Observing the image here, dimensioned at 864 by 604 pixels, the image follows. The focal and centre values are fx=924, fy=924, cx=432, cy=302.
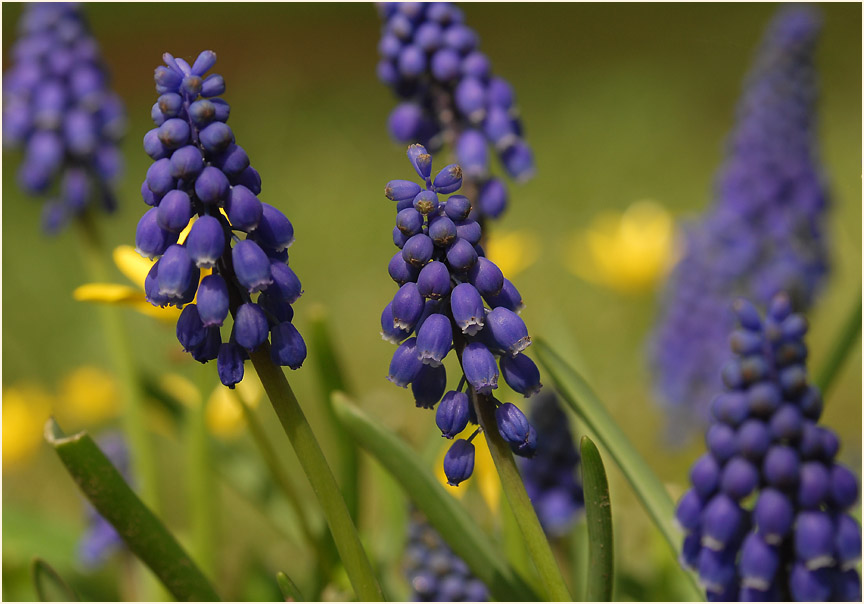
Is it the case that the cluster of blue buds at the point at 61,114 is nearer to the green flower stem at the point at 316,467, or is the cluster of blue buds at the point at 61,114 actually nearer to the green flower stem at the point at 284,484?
the green flower stem at the point at 284,484

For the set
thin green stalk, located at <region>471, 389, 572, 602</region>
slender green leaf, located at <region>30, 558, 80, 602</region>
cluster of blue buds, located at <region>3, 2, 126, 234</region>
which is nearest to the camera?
thin green stalk, located at <region>471, 389, 572, 602</region>

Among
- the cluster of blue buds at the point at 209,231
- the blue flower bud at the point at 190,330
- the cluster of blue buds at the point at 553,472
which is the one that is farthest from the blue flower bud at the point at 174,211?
the cluster of blue buds at the point at 553,472

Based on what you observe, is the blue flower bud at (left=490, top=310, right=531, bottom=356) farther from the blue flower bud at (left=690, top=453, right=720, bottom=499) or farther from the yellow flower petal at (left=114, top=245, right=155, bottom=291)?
the yellow flower petal at (left=114, top=245, right=155, bottom=291)

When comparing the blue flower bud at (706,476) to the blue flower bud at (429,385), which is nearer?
the blue flower bud at (429,385)

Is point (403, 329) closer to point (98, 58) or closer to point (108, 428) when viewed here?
point (98, 58)

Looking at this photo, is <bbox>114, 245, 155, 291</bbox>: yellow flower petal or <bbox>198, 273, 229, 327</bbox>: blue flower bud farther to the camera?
<bbox>114, 245, 155, 291</bbox>: yellow flower petal

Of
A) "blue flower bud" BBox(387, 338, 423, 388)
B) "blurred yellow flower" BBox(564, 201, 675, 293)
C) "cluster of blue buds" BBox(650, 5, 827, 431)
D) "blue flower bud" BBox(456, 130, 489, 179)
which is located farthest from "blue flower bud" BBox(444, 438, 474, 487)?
"blurred yellow flower" BBox(564, 201, 675, 293)
